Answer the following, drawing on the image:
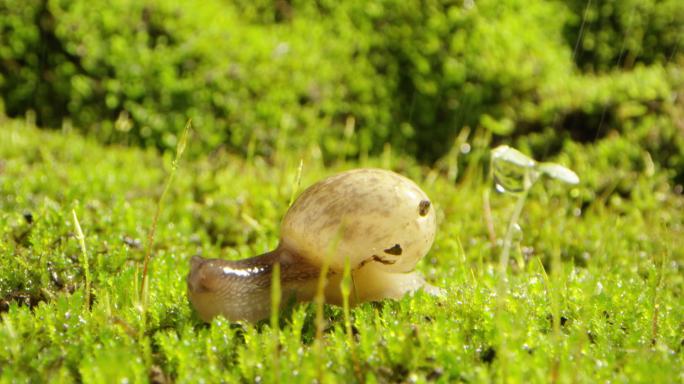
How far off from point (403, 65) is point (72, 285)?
168 inches

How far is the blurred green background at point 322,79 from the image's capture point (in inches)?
224

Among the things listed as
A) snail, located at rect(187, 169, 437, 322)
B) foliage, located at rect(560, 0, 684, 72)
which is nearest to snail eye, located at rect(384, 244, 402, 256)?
snail, located at rect(187, 169, 437, 322)

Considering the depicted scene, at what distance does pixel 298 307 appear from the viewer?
96.9 inches

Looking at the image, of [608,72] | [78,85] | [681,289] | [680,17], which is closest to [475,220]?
[681,289]

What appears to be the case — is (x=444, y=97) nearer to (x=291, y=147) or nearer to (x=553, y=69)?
(x=553, y=69)

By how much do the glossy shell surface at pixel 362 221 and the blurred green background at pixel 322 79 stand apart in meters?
2.97

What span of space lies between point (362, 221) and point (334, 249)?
0.14 meters

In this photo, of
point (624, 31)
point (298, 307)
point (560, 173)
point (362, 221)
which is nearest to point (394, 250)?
point (362, 221)

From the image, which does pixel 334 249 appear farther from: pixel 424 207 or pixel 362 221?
pixel 424 207

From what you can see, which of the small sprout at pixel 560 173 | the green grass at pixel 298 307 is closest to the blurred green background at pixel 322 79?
the green grass at pixel 298 307

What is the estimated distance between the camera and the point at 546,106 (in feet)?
19.7

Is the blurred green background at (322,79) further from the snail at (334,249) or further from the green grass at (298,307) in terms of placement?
the snail at (334,249)

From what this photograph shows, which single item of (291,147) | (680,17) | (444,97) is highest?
(680,17)

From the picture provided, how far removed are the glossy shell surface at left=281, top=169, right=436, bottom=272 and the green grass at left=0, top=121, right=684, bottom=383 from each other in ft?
0.62
